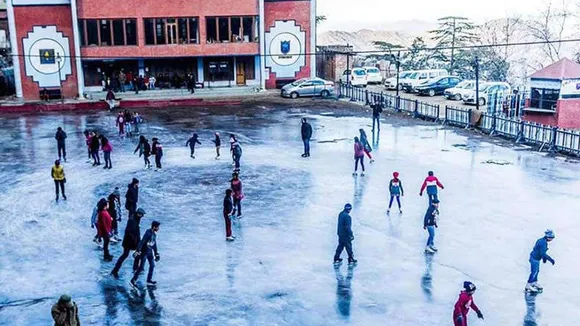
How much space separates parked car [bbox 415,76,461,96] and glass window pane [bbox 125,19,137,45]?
69.7ft

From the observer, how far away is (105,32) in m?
45.6

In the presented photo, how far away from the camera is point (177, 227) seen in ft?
53.7

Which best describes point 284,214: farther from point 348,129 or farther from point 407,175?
point 348,129

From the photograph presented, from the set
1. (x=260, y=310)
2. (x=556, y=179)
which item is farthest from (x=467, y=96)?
(x=260, y=310)

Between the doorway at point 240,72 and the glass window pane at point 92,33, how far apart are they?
1052 centimetres

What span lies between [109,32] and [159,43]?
141 inches

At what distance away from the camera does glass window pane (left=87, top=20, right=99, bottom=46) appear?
148ft

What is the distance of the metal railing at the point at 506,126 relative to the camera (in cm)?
2573

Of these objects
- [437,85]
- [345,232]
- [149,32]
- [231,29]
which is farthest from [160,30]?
[345,232]

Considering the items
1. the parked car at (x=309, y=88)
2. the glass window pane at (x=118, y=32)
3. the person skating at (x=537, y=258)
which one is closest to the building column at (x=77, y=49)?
the glass window pane at (x=118, y=32)

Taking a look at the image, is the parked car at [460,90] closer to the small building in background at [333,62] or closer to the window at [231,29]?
the small building in background at [333,62]

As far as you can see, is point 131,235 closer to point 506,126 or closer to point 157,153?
point 157,153

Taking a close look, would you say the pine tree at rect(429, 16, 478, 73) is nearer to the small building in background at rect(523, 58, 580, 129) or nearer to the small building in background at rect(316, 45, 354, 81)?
the small building in background at rect(316, 45, 354, 81)

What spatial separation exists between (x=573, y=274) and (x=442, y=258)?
2.68m
